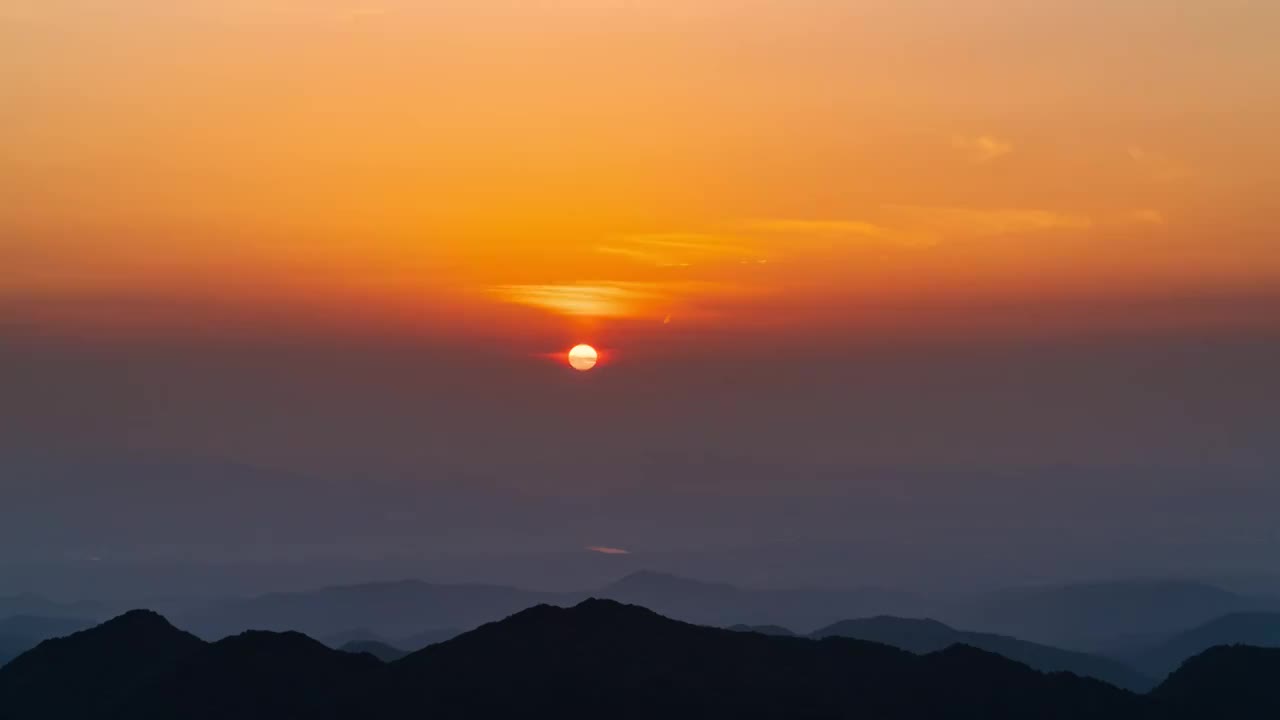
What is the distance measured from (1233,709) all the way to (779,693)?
43.6 meters

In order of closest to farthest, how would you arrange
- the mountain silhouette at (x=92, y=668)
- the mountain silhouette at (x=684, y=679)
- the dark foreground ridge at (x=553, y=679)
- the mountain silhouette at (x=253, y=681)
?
the mountain silhouette at (x=684, y=679) < the dark foreground ridge at (x=553, y=679) < the mountain silhouette at (x=253, y=681) < the mountain silhouette at (x=92, y=668)

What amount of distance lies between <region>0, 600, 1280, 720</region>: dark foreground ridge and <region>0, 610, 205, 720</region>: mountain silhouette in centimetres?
15

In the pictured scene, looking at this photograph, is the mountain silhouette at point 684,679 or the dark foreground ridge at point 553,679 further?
the dark foreground ridge at point 553,679

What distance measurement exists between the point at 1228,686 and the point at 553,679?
60.6m

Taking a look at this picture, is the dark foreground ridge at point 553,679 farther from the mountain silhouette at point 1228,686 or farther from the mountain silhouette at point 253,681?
the mountain silhouette at point 1228,686

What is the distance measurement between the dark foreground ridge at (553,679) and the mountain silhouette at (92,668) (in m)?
0.15

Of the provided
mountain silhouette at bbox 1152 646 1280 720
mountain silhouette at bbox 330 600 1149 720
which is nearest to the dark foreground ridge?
mountain silhouette at bbox 330 600 1149 720

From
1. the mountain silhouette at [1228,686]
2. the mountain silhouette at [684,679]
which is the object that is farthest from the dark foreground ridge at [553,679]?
the mountain silhouette at [1228,686]

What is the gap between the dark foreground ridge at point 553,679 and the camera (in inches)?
3939

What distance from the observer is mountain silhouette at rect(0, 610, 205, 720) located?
106 m

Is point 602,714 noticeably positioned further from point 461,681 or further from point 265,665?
point 265,665

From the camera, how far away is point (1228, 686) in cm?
12512

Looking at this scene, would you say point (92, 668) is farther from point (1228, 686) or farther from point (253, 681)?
point (1228, 686)

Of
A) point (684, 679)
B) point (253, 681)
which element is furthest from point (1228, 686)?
point (253, 681)
